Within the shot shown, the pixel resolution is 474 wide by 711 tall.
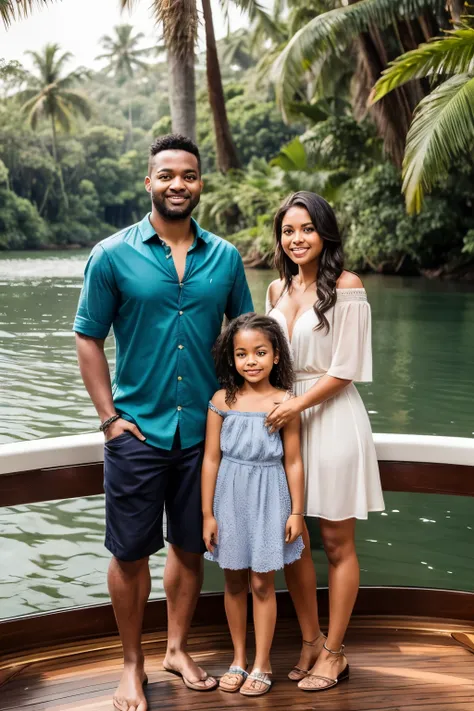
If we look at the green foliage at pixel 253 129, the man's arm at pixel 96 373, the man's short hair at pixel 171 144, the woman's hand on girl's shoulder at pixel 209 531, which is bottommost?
the woman's hand on girl's shoulder at pixel 209 531

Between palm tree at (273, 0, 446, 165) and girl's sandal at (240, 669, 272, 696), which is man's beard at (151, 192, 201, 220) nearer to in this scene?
girl's sandal at (240, 669, 272, 696)

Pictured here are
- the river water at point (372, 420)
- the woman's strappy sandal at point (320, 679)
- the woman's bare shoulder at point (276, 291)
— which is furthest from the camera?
the river water at point (372, 420)

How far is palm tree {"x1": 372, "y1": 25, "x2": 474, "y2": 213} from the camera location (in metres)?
9.30

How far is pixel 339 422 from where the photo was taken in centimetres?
237

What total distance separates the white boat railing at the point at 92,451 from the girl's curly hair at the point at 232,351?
1.29 feet

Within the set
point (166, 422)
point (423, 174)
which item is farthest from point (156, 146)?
point (423, 174)

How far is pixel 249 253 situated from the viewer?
2661 cm

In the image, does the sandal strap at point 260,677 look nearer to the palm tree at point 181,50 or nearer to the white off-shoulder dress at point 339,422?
the white off-shoulder dress at point 339,422

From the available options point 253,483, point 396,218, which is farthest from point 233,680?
point 396,218

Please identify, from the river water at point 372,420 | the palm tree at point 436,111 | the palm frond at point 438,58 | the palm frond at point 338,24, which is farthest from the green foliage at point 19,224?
the palm frond at point 438,58

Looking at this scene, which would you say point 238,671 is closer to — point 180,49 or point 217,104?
point 180,49

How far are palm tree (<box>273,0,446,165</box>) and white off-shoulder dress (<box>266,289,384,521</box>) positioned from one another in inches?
523

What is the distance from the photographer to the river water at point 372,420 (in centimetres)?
A: 512

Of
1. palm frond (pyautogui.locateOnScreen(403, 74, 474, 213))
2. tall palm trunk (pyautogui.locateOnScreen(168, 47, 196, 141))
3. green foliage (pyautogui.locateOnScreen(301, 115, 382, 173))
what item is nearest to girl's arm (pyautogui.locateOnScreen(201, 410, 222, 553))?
tall palm trunk (pyautogui.locateOnScreen(168, 47, 196, 141))
